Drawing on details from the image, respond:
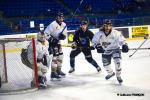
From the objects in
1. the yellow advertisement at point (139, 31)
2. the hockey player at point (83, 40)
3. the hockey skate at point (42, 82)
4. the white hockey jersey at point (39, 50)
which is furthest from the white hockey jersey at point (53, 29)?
the yellow advertisement at point (139, 31)

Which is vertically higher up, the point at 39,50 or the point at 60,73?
the point at 39,50

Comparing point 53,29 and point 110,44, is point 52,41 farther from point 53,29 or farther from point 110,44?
point 110,44

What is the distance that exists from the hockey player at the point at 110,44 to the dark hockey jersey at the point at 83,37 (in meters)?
1.10

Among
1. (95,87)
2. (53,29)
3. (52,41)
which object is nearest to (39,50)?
(52,41)

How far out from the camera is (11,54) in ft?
26.9

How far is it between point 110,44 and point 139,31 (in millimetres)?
8236

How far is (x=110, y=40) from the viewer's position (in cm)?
690

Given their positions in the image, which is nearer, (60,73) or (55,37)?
(55,37)

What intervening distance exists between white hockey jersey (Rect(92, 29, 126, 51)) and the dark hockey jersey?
1.10 meters

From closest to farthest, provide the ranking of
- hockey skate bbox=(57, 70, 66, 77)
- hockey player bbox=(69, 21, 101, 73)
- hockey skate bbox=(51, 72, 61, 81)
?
1. hockey skate bbox=(51, 72, 61, 81)
2. hockey skate bbox=(57, 70, 66, 77)
3. hockey player bbox=(69, 21, 101, 73)

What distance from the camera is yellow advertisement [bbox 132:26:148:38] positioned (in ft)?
48.6

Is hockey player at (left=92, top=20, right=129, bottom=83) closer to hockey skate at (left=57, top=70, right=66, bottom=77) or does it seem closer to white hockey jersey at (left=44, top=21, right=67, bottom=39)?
white hockey jersey at (left=44, top=21, right=67, bottom=39)

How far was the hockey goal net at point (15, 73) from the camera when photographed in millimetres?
6609

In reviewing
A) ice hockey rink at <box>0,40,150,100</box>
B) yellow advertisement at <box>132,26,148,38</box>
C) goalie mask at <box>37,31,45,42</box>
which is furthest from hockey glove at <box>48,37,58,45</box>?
yellow advertisement at <box>132,26,148,38</box>
